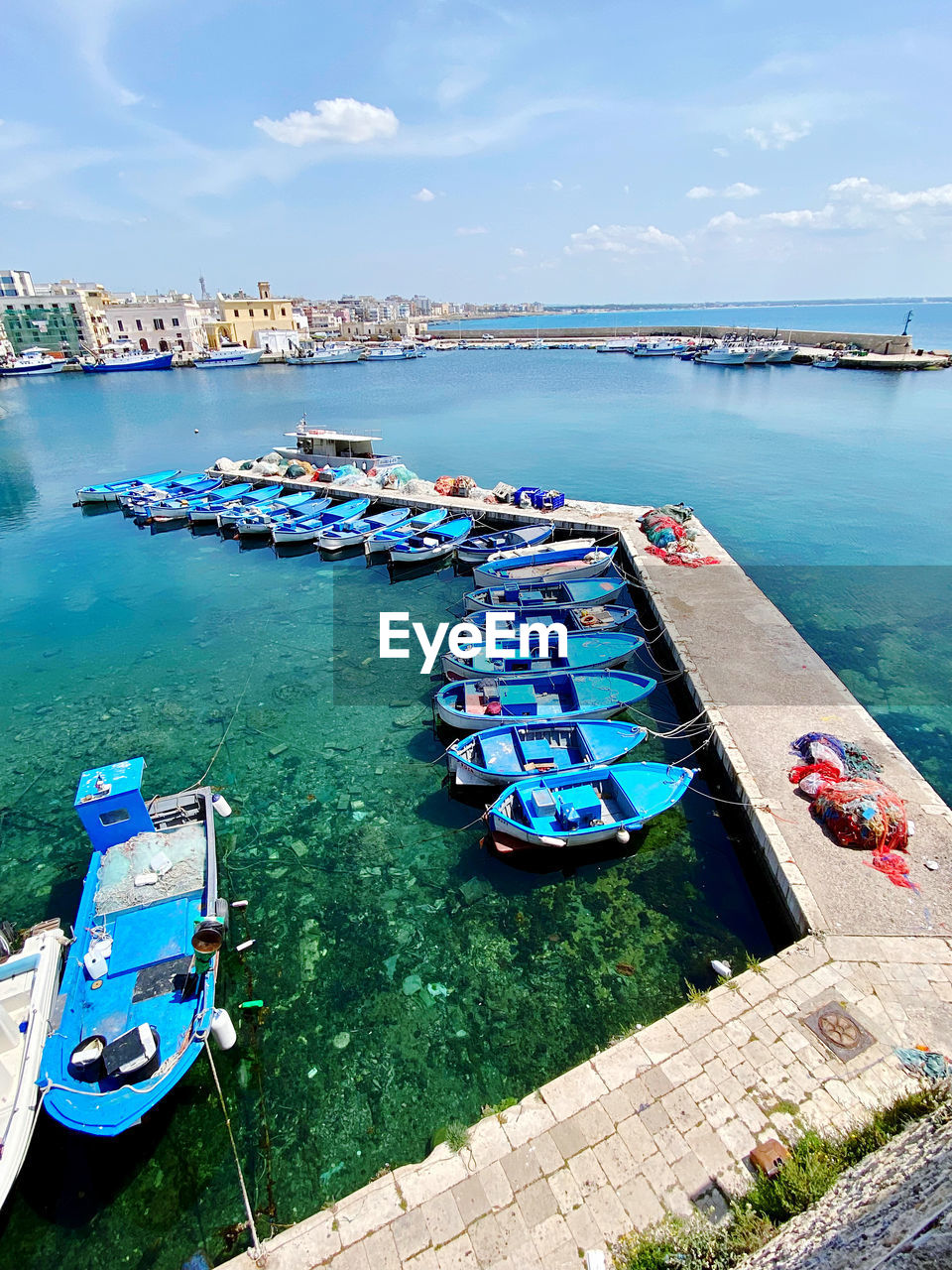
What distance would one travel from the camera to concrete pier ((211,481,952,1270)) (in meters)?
6.29

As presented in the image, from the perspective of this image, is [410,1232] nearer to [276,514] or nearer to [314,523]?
[314,523]

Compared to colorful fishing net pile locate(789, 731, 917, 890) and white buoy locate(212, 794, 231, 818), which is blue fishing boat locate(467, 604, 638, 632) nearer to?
colorful fishing net pile locate(789, 731, 917, 890)

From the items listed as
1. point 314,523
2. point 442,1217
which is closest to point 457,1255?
point 442,1217

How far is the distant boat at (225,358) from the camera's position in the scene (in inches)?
4614

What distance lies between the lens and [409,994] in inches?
404

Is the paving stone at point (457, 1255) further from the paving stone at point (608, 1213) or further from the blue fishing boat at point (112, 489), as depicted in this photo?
the blue fishing boat at point (112, 489)

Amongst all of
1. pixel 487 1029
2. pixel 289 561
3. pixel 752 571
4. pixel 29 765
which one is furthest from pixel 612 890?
pixel 289 561

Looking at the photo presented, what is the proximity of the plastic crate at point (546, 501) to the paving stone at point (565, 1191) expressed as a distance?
26.8m

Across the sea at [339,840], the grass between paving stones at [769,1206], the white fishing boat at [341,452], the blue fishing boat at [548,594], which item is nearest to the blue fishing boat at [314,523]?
the sea at [339,840]

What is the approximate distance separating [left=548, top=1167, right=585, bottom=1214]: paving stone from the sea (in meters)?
2.16

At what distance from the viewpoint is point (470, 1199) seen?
6.54m

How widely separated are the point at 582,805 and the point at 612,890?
1717 millimetres

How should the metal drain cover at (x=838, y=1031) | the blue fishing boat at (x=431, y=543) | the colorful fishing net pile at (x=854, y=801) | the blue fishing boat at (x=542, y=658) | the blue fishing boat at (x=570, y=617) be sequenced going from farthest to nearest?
1. the blue fishing boat at (x=431, y=543)
2. the blue fishing boat at (x=570, y=617)
3. the blue fishing boat at (x=542, y=658)
4. the colorful fishing net pile at (x=854, y=801)
5. the metal drain cover at (x=838, y=1031)

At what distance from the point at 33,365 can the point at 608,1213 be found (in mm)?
138972
